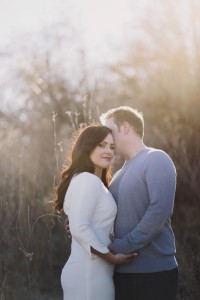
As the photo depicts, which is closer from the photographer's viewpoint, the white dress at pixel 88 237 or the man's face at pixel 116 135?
the white dress at pixel 88 237

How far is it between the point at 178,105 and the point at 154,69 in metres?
3.59

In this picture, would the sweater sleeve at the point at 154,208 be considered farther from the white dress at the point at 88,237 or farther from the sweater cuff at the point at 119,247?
the white dress at the point at 88,237

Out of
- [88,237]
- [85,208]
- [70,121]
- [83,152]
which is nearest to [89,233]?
[88,237]

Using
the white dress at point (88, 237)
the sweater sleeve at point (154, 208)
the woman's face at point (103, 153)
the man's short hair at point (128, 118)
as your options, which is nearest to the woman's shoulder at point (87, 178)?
the white dress at point (88, 237)

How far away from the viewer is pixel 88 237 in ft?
10.2

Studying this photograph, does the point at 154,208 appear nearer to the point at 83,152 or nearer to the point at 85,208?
the point at 85,208

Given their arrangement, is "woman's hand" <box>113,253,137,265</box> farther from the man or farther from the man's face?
the man's face

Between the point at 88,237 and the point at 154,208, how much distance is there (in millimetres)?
395

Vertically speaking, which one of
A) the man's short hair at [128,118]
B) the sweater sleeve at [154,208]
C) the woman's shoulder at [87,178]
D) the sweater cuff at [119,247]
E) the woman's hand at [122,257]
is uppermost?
the man's short hair at [128,118]

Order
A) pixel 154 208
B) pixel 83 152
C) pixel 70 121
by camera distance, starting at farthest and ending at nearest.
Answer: pixel 70 121
pixel 83 152
pixel 154 208

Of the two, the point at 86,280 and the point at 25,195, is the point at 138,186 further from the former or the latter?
the point at 25,195

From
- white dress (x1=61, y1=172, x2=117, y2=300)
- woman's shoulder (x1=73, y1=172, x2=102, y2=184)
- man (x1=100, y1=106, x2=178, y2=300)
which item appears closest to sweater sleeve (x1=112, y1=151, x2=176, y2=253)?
man (x1=100, y1=106, x2=178, y2=300)

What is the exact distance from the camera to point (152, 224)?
3.09m

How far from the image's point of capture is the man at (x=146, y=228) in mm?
3107
